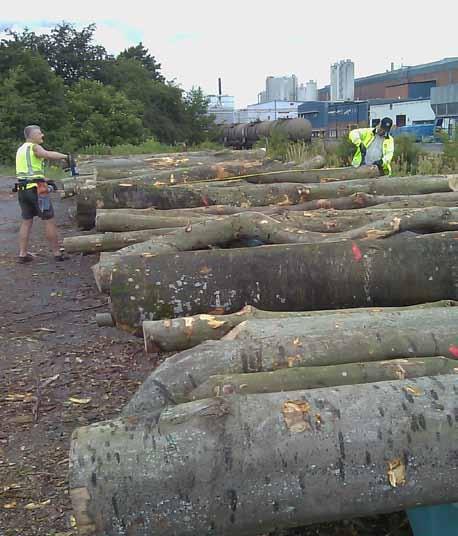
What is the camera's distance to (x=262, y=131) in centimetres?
3188

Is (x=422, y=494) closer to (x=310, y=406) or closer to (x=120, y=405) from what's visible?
(x=310, y=406)

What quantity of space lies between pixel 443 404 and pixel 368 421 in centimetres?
26

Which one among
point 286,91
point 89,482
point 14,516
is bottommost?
point 14,516

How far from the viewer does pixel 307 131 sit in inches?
1182

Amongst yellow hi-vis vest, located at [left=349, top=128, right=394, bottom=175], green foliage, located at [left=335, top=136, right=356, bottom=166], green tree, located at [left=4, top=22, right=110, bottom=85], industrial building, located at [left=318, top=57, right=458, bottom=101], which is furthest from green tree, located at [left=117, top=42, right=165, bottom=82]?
yellow hi-vis vest, located at [left=349, top=128, right=394, bottom=175]

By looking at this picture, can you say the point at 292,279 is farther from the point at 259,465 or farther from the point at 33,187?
the point at 33,187

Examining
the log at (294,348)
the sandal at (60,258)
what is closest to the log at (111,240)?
the sandal at (60,258)

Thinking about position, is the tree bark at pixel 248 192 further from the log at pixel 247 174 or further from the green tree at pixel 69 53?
the green tree at pixel 69 53

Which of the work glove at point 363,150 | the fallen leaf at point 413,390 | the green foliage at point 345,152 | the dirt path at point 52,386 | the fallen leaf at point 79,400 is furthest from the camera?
the green foliage at point 345,152

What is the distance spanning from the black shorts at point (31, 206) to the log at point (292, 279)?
167 inches

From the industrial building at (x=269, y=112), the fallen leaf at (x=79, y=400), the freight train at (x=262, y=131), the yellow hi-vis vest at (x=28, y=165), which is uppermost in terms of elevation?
the industrial building at (x=269, y=112)

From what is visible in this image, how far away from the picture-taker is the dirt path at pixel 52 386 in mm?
2762

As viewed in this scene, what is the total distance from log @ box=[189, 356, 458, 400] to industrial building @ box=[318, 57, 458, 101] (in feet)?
193

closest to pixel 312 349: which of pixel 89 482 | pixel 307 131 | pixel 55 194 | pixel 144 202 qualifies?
pixel 89 482
